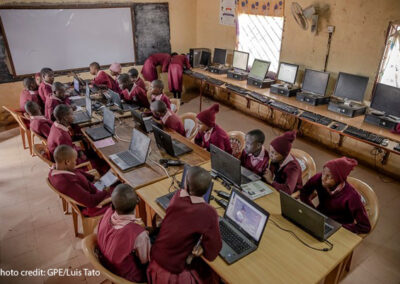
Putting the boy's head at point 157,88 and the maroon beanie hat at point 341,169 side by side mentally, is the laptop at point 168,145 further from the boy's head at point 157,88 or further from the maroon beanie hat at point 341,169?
the maroon beanie hat at point 341,169

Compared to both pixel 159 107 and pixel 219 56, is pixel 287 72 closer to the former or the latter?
pixel 219 56

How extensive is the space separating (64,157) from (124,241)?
1.13 metres

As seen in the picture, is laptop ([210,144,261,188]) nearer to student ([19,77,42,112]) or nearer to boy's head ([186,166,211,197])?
boy's head ([186,166,211,197])

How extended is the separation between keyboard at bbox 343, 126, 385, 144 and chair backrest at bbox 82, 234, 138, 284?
10.8ft

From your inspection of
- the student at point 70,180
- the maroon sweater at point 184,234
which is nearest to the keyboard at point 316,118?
the maroon sweater at point 184,234

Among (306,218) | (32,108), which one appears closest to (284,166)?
(306,218)

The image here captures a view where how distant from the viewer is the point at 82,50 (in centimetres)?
641

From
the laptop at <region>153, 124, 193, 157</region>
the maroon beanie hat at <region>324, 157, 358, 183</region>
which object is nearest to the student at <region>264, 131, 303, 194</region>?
the maroon beanie hat at <region>324, 157, 358, 183</region>

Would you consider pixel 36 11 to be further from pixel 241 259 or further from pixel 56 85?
pixel 241 259

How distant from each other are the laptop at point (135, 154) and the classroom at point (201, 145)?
2 cm

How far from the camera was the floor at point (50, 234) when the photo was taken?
281 cm

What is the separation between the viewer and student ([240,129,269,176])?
2850 millimetres

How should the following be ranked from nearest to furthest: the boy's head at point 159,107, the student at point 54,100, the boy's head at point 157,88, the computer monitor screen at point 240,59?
1. the boy's head at point 159,107
2. the student at point 54,100
3. the boy's head at point 157,88
4. the computer monitor screen at point 240,59

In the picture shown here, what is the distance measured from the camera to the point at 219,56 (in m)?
6.87
